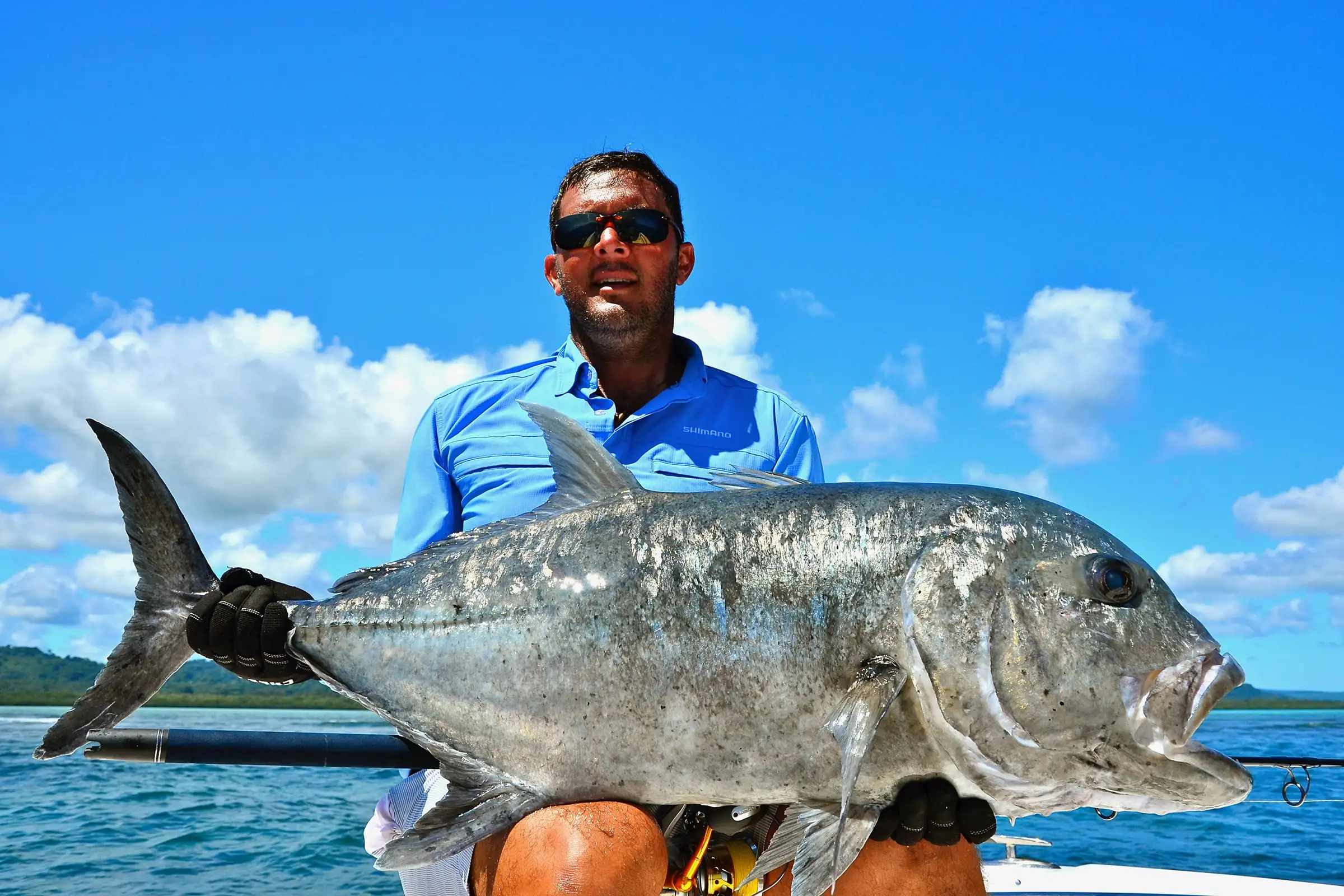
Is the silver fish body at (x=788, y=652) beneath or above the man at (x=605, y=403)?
beneath

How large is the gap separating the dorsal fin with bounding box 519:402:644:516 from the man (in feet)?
2.07

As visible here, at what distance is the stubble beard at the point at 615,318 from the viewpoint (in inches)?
159

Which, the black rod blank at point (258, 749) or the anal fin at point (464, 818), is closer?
the anal fin at point (464, 818)

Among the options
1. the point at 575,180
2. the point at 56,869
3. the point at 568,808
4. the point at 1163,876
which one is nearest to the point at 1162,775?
the point at 568,808

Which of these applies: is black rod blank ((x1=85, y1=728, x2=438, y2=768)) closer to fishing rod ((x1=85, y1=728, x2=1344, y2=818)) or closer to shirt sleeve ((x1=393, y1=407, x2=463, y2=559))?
fishing rod ((x1=85, y1=728, x2=1344, y2=818))

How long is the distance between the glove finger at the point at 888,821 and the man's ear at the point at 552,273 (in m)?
2.73

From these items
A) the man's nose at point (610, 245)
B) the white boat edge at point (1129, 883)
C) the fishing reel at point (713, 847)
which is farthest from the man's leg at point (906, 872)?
the white boat edge at point (1129, 883)

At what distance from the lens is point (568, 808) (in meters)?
2.52

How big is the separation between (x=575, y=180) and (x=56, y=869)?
50.9 ft

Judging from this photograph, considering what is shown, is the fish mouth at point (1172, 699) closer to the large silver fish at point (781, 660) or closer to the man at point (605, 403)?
the large silver fish at point (781, 660)

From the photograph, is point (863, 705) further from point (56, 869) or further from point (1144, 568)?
point (56, 869)

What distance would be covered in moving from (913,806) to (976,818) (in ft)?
0.63

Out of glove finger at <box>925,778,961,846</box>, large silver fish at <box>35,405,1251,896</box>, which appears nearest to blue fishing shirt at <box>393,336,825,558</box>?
large silver fish at <box>35,405,1251,896</box>

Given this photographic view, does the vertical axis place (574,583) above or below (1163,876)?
above
